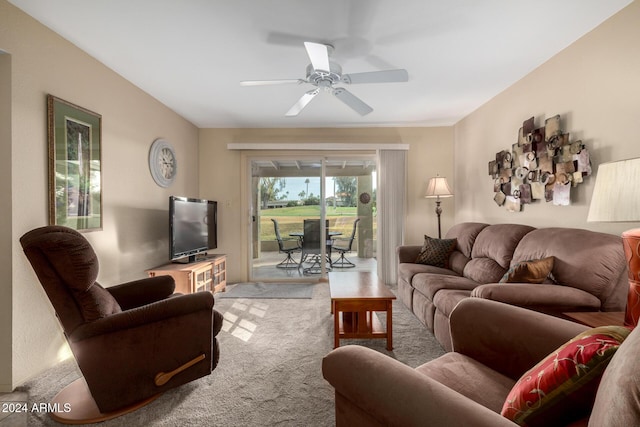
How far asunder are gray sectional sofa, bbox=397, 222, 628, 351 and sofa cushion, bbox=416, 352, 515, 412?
648 millimetres

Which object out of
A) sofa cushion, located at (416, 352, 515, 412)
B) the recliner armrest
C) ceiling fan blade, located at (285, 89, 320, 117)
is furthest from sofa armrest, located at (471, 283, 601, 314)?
ceiling fan blade, located at (285, 89, 320, 117)

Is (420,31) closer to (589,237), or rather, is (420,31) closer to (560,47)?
(560,47)

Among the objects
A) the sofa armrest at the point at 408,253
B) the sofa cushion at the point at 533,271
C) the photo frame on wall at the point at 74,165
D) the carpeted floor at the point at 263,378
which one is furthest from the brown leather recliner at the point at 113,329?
the sofa armrest at the point at 408,253

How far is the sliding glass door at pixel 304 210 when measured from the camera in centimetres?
482

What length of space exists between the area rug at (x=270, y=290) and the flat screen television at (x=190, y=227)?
70 cm

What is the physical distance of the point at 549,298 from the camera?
1.77m

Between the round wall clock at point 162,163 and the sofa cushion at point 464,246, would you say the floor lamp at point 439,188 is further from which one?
the round wall clock at point 162,163

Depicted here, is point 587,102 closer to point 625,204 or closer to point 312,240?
point 625,204

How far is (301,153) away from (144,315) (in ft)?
11.6

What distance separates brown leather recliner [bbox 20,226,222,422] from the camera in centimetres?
151

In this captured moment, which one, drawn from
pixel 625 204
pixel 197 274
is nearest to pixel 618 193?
pixel 625 204

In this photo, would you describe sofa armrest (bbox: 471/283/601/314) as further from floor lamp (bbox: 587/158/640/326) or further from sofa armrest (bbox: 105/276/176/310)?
sofa armrest (bbox: 105/276/176/310)

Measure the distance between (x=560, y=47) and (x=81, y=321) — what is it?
12.7 feet

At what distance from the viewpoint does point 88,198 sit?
251 centimetres
